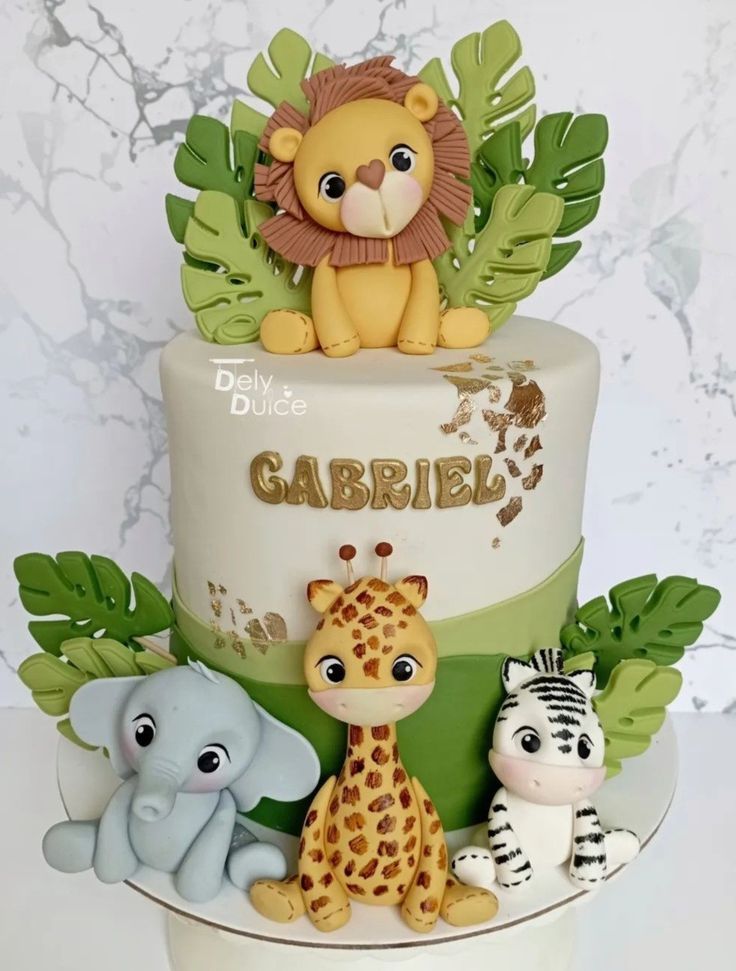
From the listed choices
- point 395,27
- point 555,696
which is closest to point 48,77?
point 395,27

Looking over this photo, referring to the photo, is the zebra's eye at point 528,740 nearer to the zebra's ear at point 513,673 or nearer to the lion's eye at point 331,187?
the zebra's ear at point 513,673

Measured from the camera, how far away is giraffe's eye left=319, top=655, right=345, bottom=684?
0.96 meters

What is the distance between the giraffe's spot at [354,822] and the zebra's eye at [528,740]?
0.18 metres

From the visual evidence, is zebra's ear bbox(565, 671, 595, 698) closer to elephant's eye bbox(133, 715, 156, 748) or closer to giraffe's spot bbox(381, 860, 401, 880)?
giraffe's spot bbox(381, 860, 401, 880)

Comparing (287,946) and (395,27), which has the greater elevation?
(395,27)

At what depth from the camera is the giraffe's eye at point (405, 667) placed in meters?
0.95

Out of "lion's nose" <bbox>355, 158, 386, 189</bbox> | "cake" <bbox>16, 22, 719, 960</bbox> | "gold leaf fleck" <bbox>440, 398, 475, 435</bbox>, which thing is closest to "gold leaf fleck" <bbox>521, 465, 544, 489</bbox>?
"cake" <bbox>16, 22, 719, 960</bbox>

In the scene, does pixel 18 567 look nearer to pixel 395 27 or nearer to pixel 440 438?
pixel 440 438

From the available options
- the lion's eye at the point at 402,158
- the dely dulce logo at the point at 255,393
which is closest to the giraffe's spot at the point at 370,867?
the dely dulce logo at the point at 255,393

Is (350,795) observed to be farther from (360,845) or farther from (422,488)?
(422,488)

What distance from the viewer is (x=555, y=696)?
1047mm

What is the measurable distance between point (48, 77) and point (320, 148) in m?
0.80

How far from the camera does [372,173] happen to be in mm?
1005

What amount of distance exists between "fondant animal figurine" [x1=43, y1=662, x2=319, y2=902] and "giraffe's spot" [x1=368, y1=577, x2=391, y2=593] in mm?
193
